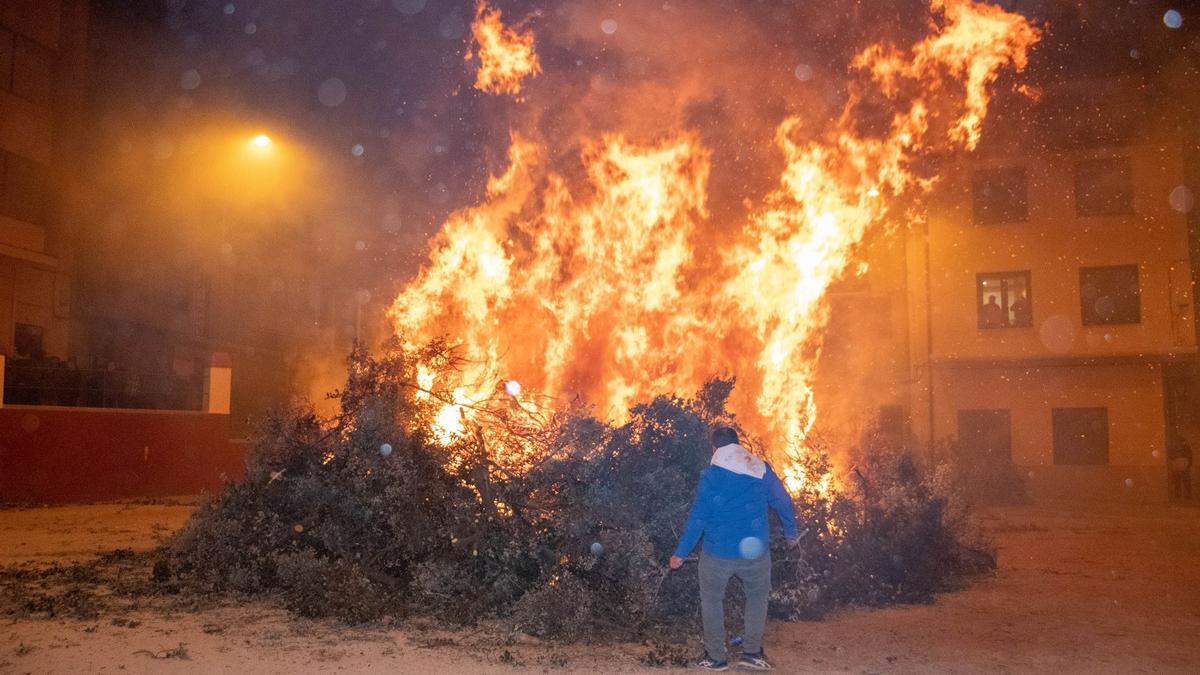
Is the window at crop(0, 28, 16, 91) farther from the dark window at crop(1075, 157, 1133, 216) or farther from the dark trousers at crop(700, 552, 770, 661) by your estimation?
the dark window at crop(1075, 157, 1133, 216)

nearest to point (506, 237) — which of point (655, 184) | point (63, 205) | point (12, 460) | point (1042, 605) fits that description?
point (655, 184)

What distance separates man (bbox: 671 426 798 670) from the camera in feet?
19.8

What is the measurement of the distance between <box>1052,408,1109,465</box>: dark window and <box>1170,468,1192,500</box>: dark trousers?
1.60 metres

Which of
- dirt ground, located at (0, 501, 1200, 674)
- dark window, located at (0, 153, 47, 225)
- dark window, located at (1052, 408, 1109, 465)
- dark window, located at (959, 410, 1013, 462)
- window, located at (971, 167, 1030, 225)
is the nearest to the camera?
dirt ground, located at (0, 501, 1200, 674)

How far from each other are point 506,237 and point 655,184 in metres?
2.41

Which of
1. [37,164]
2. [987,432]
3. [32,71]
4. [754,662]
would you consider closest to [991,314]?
[987,432]

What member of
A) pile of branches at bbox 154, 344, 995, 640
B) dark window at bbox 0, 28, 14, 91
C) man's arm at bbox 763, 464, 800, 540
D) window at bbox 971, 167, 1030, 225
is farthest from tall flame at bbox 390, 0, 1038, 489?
dark window at bbox 0, 28, 14, 91

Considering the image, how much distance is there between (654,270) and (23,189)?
55.5 ft

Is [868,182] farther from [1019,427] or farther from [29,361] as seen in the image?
[29,361]

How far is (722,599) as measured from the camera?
604 centimetres

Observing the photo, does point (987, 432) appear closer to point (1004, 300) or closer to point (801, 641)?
point (1004, 300)

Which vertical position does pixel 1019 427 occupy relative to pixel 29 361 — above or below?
below

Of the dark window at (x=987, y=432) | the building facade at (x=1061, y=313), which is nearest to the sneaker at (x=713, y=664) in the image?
the building facade at (x=1061, y=313)

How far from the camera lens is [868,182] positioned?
13.2 m
